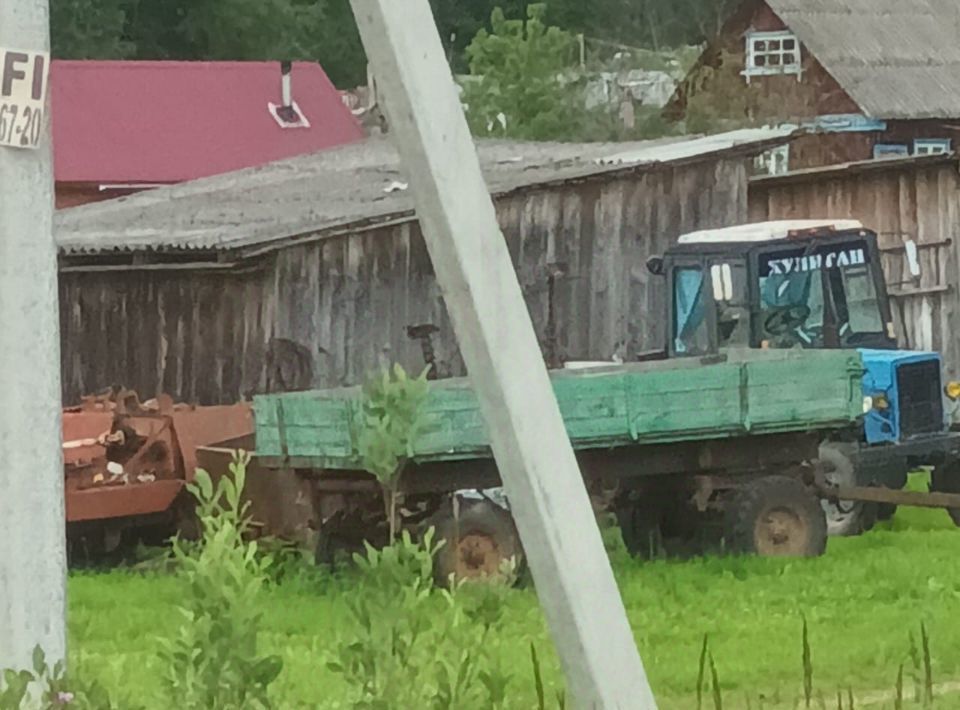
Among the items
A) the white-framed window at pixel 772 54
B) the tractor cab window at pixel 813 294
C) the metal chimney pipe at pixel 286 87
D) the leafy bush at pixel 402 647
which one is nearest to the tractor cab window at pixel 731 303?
the tractor cab window at pixel 813 294

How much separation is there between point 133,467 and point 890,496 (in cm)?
503

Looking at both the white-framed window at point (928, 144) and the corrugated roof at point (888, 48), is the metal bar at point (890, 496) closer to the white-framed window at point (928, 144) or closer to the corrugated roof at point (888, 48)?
the corrugated roof at point (888, 48)

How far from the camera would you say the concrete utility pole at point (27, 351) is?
4.52 meters

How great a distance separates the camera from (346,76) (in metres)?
36.6

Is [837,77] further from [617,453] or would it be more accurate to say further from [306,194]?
[617,453]

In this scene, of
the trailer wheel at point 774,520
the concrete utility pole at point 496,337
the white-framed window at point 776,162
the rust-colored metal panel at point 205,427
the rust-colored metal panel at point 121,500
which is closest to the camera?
the concrete utility pole at point 496,337

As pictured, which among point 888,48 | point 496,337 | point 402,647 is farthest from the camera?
point 888,48

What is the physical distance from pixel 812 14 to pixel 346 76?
821cm

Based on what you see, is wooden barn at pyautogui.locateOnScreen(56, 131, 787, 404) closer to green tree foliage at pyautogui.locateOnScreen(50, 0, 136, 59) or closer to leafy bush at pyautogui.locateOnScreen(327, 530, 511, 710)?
leafy bush at pyautogui.locateOnScreen(327, 530, 511, 710)

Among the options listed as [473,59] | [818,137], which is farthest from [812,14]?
[473,59]

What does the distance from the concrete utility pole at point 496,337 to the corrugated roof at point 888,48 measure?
27.4 meters

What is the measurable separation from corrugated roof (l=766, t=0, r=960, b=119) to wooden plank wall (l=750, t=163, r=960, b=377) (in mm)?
8612

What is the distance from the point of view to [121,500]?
14.0 metres

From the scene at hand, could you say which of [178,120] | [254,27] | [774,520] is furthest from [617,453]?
[178,120]
